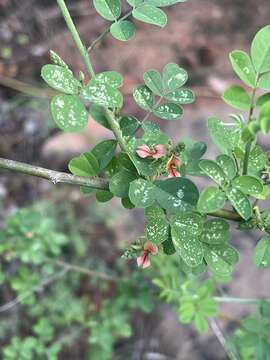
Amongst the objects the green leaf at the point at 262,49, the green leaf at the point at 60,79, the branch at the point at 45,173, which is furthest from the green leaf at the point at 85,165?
the green leaf at the point at 262,49

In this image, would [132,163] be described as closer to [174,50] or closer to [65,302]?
[65,302]

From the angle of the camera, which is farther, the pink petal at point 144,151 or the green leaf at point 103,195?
the green leaf at point 103,195

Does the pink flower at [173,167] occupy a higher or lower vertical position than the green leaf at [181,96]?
lower

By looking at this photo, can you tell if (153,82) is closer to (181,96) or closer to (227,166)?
(181,96)

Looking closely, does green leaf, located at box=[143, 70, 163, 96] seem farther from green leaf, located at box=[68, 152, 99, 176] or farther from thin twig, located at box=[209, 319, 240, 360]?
thin twig, located at box=[209, 319, 240, 360]

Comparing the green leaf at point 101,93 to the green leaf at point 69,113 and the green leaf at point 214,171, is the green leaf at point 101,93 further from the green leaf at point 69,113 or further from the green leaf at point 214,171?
the green leaf at point 214,171

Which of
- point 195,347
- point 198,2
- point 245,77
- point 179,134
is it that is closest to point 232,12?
point 198,2
